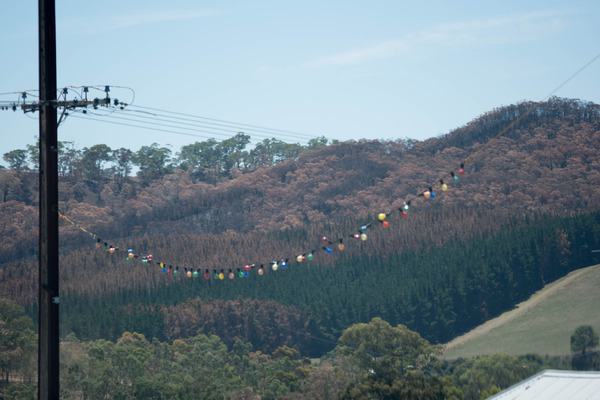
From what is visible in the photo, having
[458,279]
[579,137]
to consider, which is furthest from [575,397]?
[579,137]

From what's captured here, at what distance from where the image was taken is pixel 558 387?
2489 cm

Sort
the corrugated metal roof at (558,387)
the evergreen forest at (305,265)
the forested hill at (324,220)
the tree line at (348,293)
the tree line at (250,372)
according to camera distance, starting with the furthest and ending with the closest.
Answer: the forested hill at (324,220) → the tree line at (348,293) → the evergreen forest at (305,265) → the tree line at (250,372) → the corrugated metal roof at (558,387)

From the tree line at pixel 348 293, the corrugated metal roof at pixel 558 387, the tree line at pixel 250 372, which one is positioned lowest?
the tree line at pixel 250 372

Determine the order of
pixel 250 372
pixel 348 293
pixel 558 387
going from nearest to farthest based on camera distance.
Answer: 1. pixel 558 387
2. pixel 250 372
3. pixel 348 293

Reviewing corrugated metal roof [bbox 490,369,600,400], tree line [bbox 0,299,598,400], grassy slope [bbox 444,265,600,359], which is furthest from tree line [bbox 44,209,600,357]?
corrugated metal roof [bbox 490,369,600,400]

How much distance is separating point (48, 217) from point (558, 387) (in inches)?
712

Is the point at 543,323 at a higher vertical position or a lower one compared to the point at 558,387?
lower

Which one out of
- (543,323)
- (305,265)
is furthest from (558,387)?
(305,265)

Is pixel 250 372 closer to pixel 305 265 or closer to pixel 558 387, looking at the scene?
pixel 558 387

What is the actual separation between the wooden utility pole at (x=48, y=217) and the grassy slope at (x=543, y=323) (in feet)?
246

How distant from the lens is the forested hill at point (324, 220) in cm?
10419

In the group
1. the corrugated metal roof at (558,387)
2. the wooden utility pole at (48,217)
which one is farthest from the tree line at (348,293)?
the wooden utility pole at (48,217)

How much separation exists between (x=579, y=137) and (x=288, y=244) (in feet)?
311

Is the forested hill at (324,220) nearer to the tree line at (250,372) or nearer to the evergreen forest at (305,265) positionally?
the evergreen forest at (305,265)
